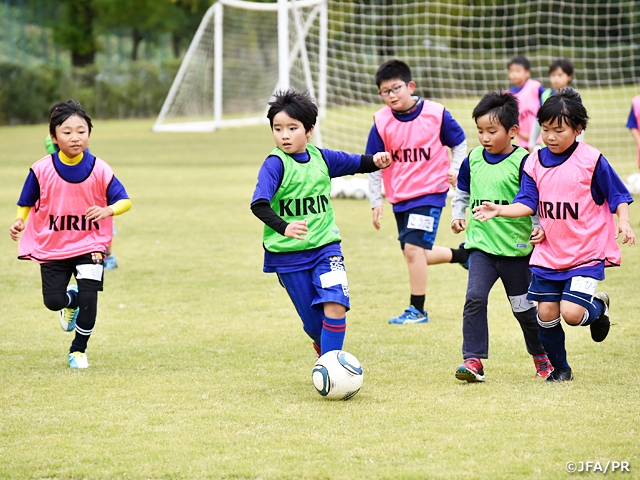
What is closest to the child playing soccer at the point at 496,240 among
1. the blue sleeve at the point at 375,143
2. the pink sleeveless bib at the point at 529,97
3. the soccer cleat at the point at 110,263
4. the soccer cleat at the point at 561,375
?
the soccer cleat at the point at 561,375

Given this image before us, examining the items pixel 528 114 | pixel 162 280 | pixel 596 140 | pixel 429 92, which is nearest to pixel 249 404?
pixel 162 280

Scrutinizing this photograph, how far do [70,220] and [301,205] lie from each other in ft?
5.00

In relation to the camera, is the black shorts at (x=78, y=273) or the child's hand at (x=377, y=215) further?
the child's hand at (x=377, y=215)

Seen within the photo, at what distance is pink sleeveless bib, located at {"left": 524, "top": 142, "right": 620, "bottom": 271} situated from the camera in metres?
4.81

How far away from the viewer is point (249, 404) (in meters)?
4.76

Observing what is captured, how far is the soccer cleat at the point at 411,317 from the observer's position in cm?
691

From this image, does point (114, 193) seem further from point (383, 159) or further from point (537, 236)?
point (537, 236)

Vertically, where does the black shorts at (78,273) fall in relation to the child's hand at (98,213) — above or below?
below

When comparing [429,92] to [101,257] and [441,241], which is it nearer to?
[441,241]

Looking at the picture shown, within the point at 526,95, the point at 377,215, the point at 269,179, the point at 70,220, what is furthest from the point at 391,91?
the point at 526,95

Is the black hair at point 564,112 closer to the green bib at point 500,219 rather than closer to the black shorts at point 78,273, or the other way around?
the green bib at point 500,219

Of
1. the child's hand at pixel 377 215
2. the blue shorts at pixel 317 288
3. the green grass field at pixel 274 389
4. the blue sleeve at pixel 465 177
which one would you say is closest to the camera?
the green grass field at pixel 274 389

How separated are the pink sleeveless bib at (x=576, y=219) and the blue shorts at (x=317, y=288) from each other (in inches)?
41.8

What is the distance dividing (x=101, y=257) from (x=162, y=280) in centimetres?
289
